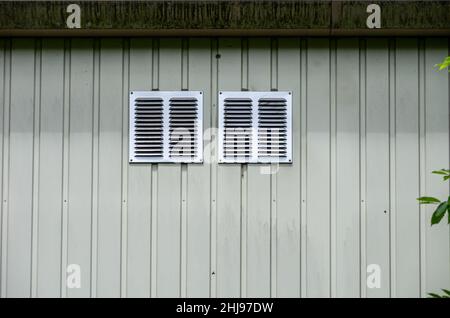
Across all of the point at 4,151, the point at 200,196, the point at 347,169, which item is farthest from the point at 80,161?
the point at 347,169

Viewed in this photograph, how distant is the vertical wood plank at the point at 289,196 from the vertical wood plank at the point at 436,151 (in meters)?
0.86

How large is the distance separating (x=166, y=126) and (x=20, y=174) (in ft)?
3.39

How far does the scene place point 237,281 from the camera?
12.4 ft

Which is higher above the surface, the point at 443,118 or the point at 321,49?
the point at 321,49

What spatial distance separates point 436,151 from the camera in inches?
150

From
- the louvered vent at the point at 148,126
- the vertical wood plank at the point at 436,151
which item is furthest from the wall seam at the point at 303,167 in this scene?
the louvered vent at the point at 148,126

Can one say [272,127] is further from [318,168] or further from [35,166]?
[35,166]

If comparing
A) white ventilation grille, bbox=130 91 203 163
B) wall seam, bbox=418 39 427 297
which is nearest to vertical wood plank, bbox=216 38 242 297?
white ventilation grille, bbox=130 91 203 163

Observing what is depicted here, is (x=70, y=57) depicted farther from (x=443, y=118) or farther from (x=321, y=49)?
(x=443, y=118)

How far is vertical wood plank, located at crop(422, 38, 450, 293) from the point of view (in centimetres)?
378

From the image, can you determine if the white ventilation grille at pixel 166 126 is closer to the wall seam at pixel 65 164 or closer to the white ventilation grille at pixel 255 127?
the white ventilation grille at pixel 255 127

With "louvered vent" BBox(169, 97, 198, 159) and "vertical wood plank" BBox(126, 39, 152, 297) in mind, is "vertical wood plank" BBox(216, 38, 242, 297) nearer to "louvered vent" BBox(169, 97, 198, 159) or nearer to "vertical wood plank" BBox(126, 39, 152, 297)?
"louvered vent" BBox(169, 97, 198, 159)

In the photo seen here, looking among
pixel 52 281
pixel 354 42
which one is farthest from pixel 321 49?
pixel 52 281
